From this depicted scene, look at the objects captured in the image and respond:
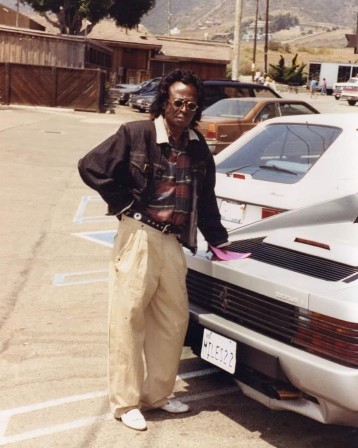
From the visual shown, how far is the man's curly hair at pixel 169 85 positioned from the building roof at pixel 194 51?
46496mm

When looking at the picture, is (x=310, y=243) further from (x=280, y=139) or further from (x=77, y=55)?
(x=77, y=55)

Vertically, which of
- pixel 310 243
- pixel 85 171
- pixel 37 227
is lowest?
pixel 37 227

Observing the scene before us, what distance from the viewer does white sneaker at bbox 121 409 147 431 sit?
159 inches

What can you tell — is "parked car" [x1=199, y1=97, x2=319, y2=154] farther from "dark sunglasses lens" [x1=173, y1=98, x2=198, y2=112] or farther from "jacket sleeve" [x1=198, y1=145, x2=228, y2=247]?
"dark sunglasses lens" [x1=173, y1=98, x2=198, y2=112]

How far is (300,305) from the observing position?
11.7 feet

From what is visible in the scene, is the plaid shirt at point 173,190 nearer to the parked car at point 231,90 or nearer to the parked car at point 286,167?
the parked car at point 286,167

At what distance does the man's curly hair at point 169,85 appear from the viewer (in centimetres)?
399

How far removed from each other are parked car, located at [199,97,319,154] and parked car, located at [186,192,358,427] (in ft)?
31.9

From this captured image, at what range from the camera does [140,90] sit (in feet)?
111

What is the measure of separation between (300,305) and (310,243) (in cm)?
58

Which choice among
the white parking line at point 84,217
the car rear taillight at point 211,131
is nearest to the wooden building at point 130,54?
the car rear taillight at point 211,131

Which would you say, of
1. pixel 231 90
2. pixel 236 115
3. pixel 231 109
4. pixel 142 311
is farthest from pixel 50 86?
pixel 142 311

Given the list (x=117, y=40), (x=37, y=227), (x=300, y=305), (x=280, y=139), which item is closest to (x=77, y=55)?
(x=117, y=40)

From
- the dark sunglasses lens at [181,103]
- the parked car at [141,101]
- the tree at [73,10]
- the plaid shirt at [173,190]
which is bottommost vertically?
the parked car at [141,101]
